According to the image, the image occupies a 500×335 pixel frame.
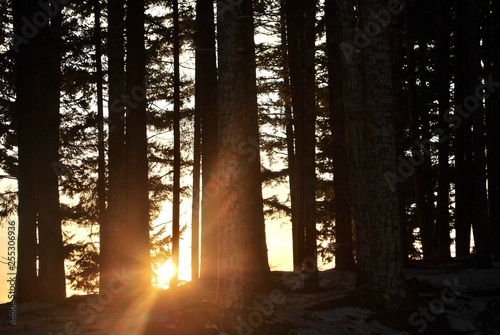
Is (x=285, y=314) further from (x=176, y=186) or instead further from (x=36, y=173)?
(x=36, y=173)

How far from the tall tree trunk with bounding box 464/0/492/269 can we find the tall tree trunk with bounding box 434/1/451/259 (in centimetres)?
439

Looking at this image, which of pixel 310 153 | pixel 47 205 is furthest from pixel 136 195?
pixel 310 153

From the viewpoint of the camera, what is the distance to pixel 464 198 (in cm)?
2002

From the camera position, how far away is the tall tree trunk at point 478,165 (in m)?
15.9

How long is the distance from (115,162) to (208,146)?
138 inches

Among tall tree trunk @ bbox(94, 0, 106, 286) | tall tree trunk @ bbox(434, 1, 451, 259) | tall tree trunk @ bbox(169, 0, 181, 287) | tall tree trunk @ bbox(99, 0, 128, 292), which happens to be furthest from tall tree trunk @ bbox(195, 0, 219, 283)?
tall tree trunk @ bbox(434, 1, 451, 259)

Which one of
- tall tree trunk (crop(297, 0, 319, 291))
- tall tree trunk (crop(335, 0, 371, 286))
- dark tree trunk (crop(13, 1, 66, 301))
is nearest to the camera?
tall tree trunk (crop(335, 0, 371, 286))

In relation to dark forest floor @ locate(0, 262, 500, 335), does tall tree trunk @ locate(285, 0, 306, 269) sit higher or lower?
higher

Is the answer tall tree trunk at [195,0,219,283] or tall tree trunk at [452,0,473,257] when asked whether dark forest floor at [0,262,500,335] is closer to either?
tall tree trunk at [195,0,219,283]

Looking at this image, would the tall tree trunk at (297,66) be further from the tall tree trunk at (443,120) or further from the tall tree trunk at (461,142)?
the tall tree trunk at (443,120)

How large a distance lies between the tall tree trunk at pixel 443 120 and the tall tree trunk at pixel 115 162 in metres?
12.7

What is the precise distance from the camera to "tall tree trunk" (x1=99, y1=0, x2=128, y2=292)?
46.0 feet

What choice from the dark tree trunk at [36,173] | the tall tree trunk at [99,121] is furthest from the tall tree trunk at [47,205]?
the tall tree trunk at [99,121]

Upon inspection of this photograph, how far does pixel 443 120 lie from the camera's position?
70.4ft
